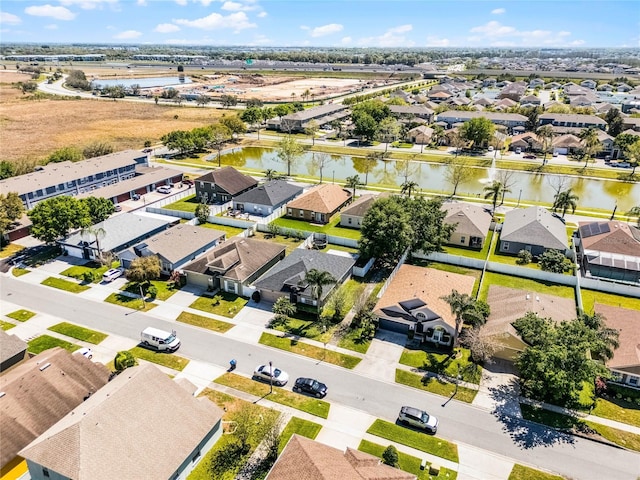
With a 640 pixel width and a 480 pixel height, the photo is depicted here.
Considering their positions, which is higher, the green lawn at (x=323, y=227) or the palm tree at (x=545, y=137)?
the palm tree at (x=545, y=137)

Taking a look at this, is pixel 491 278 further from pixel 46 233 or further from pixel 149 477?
pixel 46 233

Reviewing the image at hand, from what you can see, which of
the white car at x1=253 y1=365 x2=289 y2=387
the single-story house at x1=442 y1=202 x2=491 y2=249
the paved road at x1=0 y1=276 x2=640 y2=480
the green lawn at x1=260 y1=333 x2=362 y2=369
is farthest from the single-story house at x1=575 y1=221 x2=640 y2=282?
the white car at x1=253 y1=365 x2=289 y2=387

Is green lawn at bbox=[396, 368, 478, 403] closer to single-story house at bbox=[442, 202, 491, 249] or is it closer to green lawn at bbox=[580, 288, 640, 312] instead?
green lawn at bbox=[580, 288, 640, 312]

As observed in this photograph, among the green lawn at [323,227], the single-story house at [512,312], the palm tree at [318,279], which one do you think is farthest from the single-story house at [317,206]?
the single-story house at [512,312]

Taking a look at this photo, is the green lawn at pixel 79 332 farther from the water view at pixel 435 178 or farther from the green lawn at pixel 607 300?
the water view at pixel 435 178

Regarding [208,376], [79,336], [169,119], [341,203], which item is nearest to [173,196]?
[341,203]
